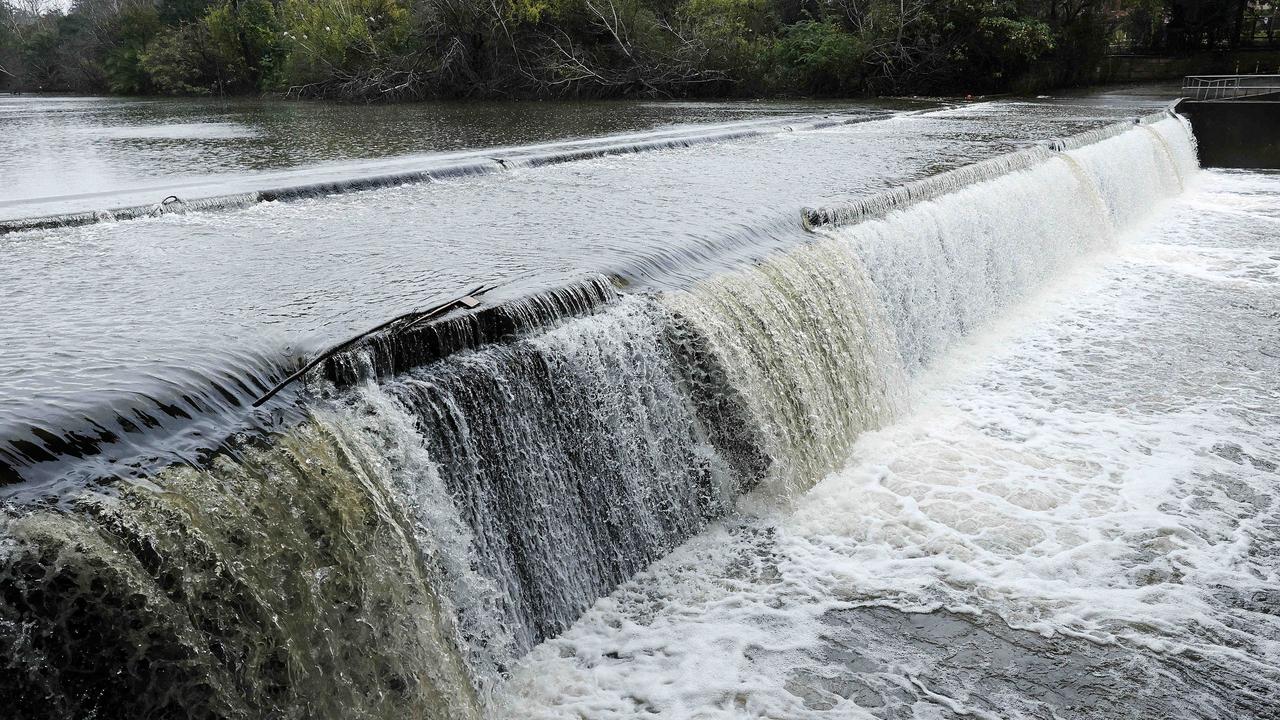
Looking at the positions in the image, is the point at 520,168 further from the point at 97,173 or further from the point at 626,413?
the point at 626,413

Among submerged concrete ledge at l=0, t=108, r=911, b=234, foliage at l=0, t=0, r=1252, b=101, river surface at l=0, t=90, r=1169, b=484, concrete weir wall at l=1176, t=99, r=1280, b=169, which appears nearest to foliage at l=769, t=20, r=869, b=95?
foliage at l=0, t=0, r=1252, b=101

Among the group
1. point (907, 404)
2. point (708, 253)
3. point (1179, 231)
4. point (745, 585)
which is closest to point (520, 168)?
point (708, 253)

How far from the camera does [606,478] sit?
4316 millimetres

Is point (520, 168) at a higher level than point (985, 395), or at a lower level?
higher

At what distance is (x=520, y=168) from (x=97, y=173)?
14.4 ft

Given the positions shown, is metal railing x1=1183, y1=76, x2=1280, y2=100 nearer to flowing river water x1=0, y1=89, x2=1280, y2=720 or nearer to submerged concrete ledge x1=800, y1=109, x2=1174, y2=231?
submerged concrete ledge x1=800, y1=109, x2=1174, y2=231

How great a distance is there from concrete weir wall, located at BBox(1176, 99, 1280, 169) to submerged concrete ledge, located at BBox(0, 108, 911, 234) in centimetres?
619

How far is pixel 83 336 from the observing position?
3980mm

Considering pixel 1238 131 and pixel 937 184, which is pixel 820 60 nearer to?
pixel 1238 131

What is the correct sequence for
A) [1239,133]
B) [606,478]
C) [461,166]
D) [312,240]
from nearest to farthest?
1. [606,478]
2. [312,240]
3. [461,166]
4. [1239,133]

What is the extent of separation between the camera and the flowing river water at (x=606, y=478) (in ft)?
9.08

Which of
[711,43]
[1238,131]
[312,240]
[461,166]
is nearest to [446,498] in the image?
[312,240]

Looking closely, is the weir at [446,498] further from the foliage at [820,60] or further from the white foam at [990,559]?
the foliage at [820,60]

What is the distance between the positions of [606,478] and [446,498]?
0.97 metres
